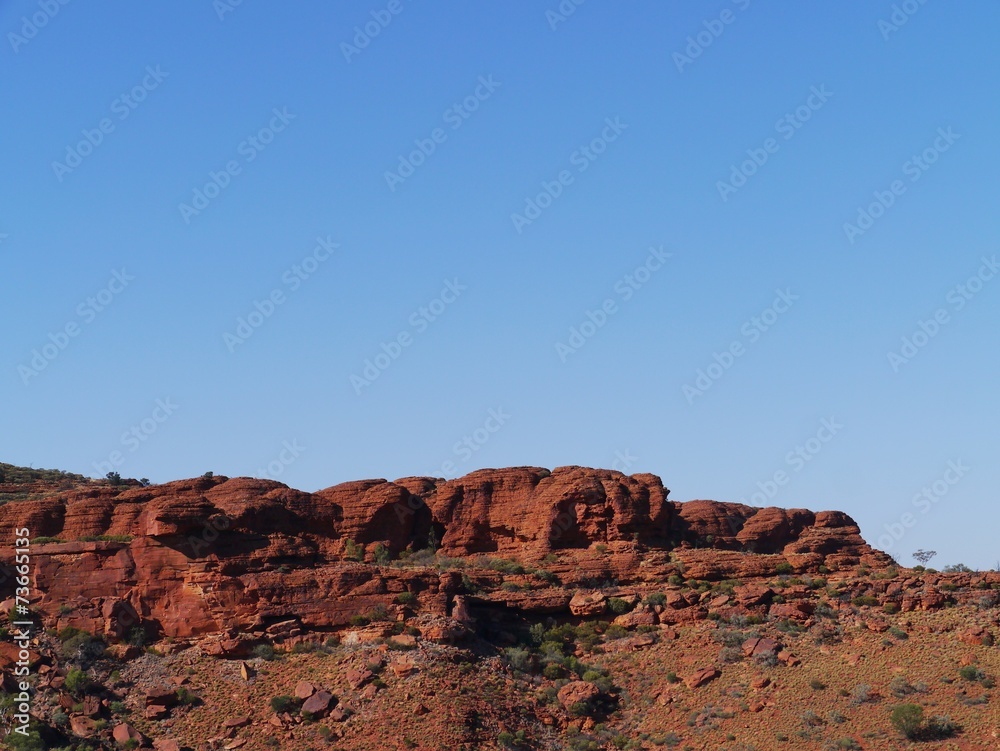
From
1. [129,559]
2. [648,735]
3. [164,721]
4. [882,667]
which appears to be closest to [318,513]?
[129,559]

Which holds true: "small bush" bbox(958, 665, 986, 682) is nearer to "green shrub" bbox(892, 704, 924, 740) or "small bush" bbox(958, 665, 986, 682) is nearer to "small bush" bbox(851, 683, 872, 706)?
"green shrub" bbox(892, 704, 924, 740)

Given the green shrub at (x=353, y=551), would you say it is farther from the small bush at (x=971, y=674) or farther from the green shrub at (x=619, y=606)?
the small bush at (x=971, y=674)

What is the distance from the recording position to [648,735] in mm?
50844

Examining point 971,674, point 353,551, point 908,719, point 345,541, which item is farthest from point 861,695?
point 345,541

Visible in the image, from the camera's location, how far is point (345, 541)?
64500 millimetres

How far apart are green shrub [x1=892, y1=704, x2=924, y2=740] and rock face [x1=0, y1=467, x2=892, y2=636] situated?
11033 millimetres

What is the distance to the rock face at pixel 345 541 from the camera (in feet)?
187

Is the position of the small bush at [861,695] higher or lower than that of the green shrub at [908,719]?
higher

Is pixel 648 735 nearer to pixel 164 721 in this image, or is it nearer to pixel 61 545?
pixel 164 721

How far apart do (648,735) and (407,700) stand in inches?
346

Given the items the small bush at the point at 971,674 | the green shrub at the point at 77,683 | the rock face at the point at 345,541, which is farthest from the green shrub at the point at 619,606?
the green shrub at the point at 77,683

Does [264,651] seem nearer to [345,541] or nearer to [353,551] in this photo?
[353,551]

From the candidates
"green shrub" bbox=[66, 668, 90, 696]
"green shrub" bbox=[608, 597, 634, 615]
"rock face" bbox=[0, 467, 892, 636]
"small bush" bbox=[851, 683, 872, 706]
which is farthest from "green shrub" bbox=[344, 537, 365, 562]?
"small bush" bbox=[851, 683, 872, 706]

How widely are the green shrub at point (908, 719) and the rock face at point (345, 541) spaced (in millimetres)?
11033
